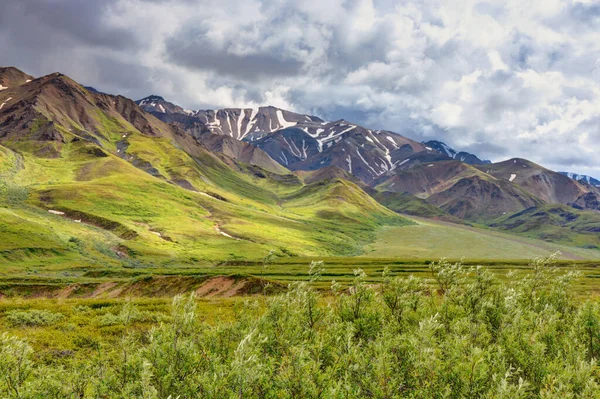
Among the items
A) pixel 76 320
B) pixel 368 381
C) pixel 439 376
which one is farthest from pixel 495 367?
pixel 76 320

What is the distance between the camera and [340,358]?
20219 millimetres

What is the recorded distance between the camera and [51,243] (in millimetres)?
135750

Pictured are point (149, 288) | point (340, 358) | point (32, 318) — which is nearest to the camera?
point (340, 358)

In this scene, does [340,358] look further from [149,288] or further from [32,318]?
[149,288]

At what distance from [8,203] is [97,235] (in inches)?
2246

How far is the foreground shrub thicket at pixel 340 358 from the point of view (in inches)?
610

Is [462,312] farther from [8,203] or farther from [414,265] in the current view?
[8,203]

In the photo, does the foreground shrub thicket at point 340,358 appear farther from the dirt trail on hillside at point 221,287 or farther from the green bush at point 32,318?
the dirt trail on hillside at point 221,287

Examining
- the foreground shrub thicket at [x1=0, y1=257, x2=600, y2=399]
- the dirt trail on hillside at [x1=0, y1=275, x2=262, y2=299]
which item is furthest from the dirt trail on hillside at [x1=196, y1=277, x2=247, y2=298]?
the foreground shrub thicket at [x1=0, y1=257, x2=600, y2=399]

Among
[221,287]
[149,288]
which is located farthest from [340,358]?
[149,288]

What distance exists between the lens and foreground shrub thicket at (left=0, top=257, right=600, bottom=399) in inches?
610

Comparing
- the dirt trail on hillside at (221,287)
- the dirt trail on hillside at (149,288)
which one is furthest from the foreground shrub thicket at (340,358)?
the dirt trail on hillside at (149,288)

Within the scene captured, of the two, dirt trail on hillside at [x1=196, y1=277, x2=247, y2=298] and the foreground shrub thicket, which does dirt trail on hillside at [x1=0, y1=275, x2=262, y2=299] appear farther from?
the foreground shrub thicket

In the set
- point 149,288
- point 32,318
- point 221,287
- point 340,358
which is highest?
point 340,358
